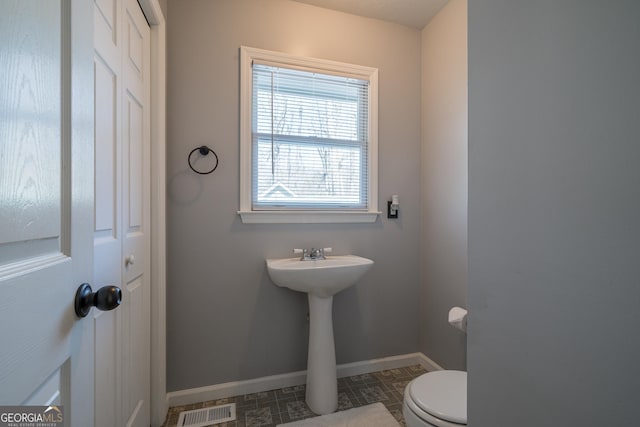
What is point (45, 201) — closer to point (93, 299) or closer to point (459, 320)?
point (93, 299)

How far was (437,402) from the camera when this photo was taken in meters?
1.02

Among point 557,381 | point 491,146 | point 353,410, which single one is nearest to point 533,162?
point 491,146

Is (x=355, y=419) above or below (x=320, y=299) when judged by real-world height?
below

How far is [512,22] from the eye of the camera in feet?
1.65

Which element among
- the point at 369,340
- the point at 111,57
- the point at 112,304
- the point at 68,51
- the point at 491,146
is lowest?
the point at 369,340

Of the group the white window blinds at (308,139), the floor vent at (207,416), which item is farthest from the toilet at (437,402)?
the white window blinds at (308,139)

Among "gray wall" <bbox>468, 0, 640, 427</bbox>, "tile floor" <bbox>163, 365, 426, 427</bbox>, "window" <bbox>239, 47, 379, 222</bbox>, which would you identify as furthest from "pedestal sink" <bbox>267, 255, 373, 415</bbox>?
"gray wall" <bbox>468, 0, 640, 427</bbox>

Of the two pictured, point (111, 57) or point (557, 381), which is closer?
point (557, 381)

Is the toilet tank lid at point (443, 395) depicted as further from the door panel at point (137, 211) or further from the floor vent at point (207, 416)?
the door panel at point (137, 211)

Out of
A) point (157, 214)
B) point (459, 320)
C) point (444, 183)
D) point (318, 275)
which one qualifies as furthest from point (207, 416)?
point (444, 183)

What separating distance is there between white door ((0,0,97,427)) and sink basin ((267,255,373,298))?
974 mm

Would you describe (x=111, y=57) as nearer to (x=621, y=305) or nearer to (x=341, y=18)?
(x=621, y=305)

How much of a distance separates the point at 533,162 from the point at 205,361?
1900 millimetres

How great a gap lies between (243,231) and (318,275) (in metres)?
0.59
